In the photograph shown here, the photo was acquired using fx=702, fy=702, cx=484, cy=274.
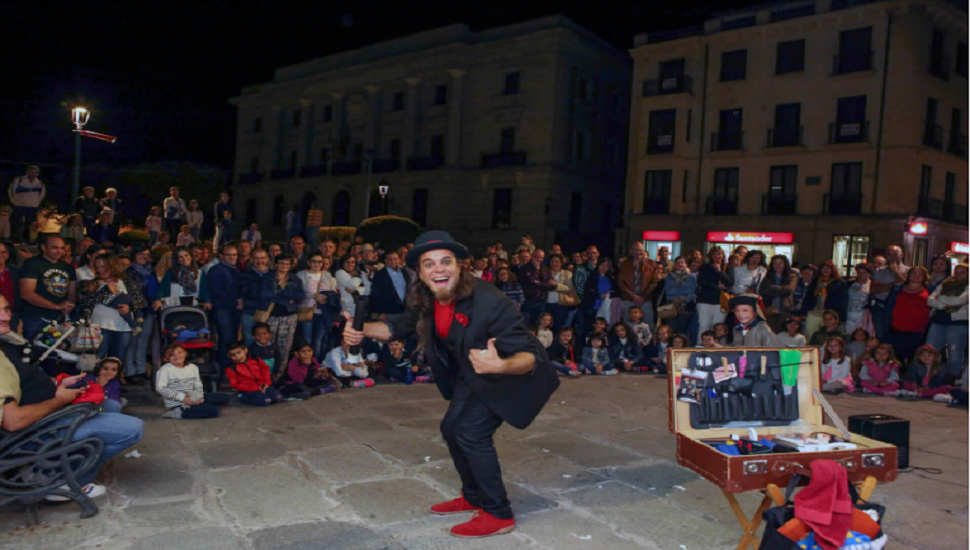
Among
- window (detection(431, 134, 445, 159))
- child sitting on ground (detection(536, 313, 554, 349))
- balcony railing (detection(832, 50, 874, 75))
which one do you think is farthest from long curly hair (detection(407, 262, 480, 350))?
window (detection(431, 134, 445, 159))

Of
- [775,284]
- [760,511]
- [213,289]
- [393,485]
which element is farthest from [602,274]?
[760,511]

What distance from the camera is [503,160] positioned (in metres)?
37.2

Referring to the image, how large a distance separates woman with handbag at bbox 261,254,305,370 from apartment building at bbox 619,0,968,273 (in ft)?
70.0

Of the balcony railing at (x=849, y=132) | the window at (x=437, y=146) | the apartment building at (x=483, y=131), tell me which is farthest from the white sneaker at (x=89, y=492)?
the window at (x=437, y=146)

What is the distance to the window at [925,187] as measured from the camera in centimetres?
2655

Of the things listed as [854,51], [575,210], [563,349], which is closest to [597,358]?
[563,349]

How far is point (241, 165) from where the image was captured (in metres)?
53.5

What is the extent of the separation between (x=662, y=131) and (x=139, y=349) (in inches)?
1082

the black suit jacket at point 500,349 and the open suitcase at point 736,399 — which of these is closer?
the black suit jacket at point 500,349

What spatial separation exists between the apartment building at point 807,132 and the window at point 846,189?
39 millimetres

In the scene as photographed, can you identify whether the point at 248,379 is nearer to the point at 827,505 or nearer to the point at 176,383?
the point at 176,383

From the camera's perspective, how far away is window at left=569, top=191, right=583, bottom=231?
37.4 meters

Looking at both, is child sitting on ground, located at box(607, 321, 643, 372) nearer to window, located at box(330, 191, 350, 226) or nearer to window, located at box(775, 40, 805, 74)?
window, located at box(775, 40, 805, 74)

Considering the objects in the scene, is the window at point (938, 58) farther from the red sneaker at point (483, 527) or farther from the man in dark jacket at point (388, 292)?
the red sneaker at point (483, 527)
